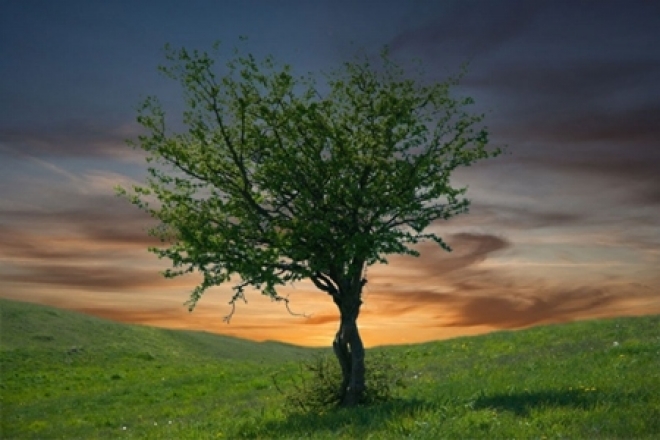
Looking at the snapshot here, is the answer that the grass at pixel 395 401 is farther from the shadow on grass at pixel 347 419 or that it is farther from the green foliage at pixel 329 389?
the green foliage at pixel 329 389

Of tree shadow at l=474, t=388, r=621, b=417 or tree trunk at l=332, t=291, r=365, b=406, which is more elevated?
tree trunk at l=332, t=291, r=365, b=406

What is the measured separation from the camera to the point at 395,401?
21219 millimetres

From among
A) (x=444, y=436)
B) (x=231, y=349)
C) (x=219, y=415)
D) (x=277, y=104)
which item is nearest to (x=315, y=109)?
(x=277, y=104)

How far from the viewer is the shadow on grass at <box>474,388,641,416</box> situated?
17219mm

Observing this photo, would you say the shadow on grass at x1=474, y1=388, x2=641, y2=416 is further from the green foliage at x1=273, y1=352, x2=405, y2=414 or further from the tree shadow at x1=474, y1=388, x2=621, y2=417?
the green foliage at x1=273, y1=352, x2=405, y2=414

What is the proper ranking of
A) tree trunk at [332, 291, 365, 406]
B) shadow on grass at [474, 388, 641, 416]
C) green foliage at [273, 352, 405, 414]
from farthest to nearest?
green foliage at [273, 352, 405, 414]
tree trunk at [332, 291, 365, 406]
shadow on grass at [474, 388, 641, 416]

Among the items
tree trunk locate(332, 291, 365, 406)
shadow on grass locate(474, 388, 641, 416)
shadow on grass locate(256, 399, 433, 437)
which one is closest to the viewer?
shadow on grass locate(474, 388, 641, 416)

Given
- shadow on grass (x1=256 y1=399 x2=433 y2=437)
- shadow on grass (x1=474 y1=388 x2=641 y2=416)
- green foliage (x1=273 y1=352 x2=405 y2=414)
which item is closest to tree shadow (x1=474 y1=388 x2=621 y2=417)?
shadow on grass (x1=474 y1=388 x2=641 y2=416)

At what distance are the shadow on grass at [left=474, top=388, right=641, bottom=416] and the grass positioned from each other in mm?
49

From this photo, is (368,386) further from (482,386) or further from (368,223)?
(368,223)

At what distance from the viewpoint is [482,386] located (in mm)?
22344

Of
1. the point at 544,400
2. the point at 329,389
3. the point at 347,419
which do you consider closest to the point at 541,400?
the point at 544,400

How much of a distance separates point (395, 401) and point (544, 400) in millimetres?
4477

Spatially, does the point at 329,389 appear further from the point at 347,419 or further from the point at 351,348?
the point at 347,419
